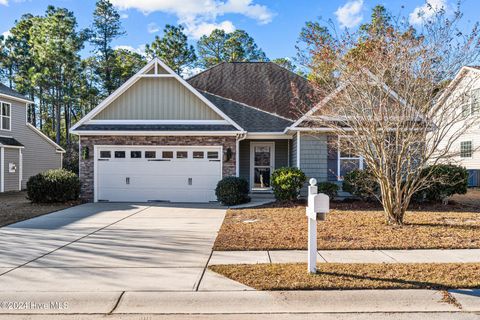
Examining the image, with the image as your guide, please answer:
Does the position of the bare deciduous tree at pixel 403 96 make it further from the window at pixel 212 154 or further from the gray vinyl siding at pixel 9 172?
the gray vinyl siding at pixel 9 172

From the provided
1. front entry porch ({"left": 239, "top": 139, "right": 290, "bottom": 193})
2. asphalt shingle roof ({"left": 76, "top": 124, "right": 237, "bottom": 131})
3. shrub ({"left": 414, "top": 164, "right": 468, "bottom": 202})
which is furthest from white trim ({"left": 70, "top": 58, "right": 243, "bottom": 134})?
shrub ({"left": 414, "top": 164, "right": 468, "bottom": 202})

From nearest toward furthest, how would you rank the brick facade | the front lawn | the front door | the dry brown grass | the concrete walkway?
1. the dry brown grass
2. the concrete walkway
3. the front lawn
4. the brick facade
5. the front door

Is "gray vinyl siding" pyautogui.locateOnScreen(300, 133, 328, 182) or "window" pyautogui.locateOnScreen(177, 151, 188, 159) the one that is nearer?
"gray vinyl siding" pyautogui.locateOnScreen(300, 133, 328, 182)

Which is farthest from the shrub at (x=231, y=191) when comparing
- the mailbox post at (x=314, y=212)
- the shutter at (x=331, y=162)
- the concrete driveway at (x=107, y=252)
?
the mailbox post at (x=314, y=212)

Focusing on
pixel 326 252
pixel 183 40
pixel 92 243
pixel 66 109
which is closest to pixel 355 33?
pixel 326 252

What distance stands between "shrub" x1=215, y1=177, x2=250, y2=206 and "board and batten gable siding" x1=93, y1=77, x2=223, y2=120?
2.83m

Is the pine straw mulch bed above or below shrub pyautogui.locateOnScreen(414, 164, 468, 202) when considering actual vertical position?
below

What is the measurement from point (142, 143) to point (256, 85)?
23.1ft

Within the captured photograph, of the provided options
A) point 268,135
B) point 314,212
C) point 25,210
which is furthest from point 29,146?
point 314,212

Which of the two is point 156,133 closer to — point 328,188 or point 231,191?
point 231,191

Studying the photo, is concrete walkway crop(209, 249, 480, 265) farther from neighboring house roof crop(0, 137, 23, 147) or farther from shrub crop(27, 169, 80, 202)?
neighboring house roof crop(0, 137, 23, 147)

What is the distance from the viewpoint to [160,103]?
599 inches

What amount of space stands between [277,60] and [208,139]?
2601cm

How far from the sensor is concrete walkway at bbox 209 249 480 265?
6130mm
